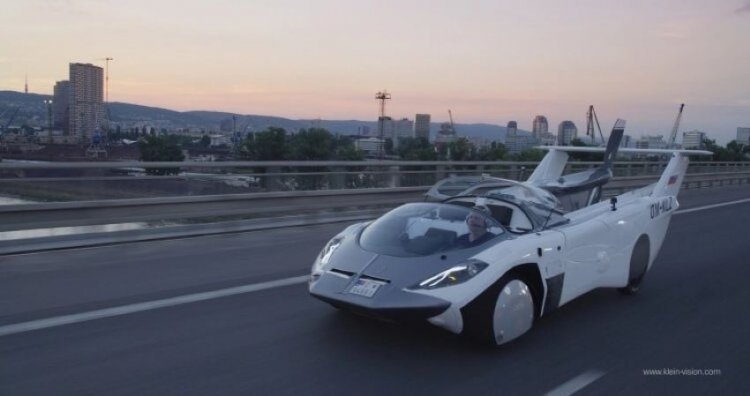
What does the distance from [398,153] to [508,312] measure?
14.5 meters

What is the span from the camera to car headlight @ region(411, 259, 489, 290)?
5227 millimetres

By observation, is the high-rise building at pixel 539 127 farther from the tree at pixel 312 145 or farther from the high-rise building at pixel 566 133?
the tree at pixel 312 145

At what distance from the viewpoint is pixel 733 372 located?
17.8 feet

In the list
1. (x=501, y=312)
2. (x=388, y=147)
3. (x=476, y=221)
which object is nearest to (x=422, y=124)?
(x=388, y=147)

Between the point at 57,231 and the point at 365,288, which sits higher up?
the point at 365,288

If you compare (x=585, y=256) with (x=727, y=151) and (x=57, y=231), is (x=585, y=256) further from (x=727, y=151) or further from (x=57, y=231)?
(x=727, y=151)

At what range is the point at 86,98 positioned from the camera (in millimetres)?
13438

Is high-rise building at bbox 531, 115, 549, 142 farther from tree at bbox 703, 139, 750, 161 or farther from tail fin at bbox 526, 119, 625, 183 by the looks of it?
tree at bbox 703, 139, 750, 161

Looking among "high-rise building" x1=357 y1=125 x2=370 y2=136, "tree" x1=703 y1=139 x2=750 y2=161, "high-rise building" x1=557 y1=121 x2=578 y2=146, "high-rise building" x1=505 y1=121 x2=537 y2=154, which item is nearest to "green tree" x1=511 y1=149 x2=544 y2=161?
"high-rise building" x1=505 y1=121 x2=537 y2=154

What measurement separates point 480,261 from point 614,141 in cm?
771

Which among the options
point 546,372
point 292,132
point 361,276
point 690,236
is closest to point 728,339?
point 546,372

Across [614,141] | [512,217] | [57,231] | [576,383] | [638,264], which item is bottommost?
[576,383]

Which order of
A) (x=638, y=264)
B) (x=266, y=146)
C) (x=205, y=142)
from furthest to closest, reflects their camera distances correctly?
(x=266, y=146)
(x=205, y=142)
(x=638, y=264)

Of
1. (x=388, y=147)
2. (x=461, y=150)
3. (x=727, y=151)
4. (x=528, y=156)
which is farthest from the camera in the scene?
(x=727, y=151)
